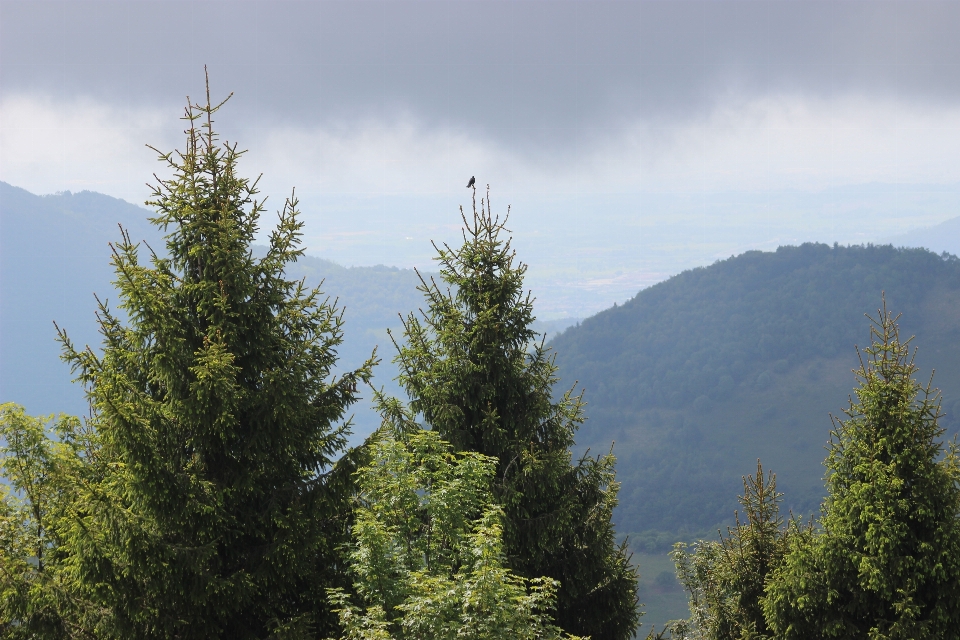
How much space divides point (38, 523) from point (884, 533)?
16470mm

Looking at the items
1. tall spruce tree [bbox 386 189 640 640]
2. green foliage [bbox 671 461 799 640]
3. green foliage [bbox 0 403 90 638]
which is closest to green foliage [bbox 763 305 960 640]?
green foliage [bbox 671 461 799 640]

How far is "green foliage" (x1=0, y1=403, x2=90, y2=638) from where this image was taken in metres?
12.7

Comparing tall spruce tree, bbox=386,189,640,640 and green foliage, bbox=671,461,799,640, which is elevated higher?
tall spruce tree, bbox=386,189,640,640

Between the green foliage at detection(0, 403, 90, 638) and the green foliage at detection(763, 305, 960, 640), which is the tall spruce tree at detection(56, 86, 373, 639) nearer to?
the green foliage at detection(0, 403, 90, 638)

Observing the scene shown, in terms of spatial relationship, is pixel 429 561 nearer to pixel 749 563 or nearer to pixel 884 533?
pixel 884 533

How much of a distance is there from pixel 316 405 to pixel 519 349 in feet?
18.9

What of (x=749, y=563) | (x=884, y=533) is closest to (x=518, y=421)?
(x=749, y=563)

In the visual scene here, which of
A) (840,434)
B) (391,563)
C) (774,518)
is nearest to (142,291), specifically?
(391,563)

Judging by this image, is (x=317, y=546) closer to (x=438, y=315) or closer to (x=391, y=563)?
(x=391, y=563)

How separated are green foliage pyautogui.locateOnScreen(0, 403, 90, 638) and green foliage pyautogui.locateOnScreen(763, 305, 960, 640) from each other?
13250 millimetres

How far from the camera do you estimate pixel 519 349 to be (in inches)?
744

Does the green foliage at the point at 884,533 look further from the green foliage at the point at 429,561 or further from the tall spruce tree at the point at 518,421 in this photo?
the green foliage at the point at 429,561

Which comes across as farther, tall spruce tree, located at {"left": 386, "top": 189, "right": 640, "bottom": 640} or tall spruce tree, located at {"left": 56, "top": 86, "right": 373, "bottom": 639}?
tall spruce tree, located at {"left": 386, "top": 189, "right": 640, "bottom": 640}

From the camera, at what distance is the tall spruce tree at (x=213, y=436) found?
1255 cm
